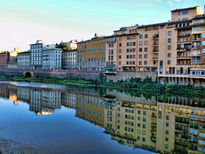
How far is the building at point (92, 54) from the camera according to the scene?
76375 mm

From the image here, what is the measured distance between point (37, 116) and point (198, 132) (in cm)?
1833

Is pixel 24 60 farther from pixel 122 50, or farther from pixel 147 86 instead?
pixel 147 86

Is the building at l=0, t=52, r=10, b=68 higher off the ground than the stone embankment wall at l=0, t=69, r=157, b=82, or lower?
higher

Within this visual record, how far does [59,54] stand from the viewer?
105 metres

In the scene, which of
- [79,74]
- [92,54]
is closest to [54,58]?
[79,74]

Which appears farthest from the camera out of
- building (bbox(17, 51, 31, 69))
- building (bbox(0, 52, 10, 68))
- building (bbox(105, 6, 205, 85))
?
building (bbox(0, 52, 10, 68))

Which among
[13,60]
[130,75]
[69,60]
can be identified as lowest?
[130,75]

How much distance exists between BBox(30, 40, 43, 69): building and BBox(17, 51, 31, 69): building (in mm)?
4956

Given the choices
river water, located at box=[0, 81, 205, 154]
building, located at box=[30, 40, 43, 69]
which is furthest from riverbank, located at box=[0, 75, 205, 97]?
building, located at box=[30, 40, 43, 69]

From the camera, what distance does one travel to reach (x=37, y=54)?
4619 inches

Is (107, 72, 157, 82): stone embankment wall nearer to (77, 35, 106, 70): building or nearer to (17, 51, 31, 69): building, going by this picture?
(77, 35, 106, 70): building

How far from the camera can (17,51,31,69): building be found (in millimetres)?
124156

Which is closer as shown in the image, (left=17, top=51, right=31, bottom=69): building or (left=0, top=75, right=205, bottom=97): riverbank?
(left=0, top=75, right=205, bottom=97): riverbank

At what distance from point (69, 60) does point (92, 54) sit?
23.3 meters
